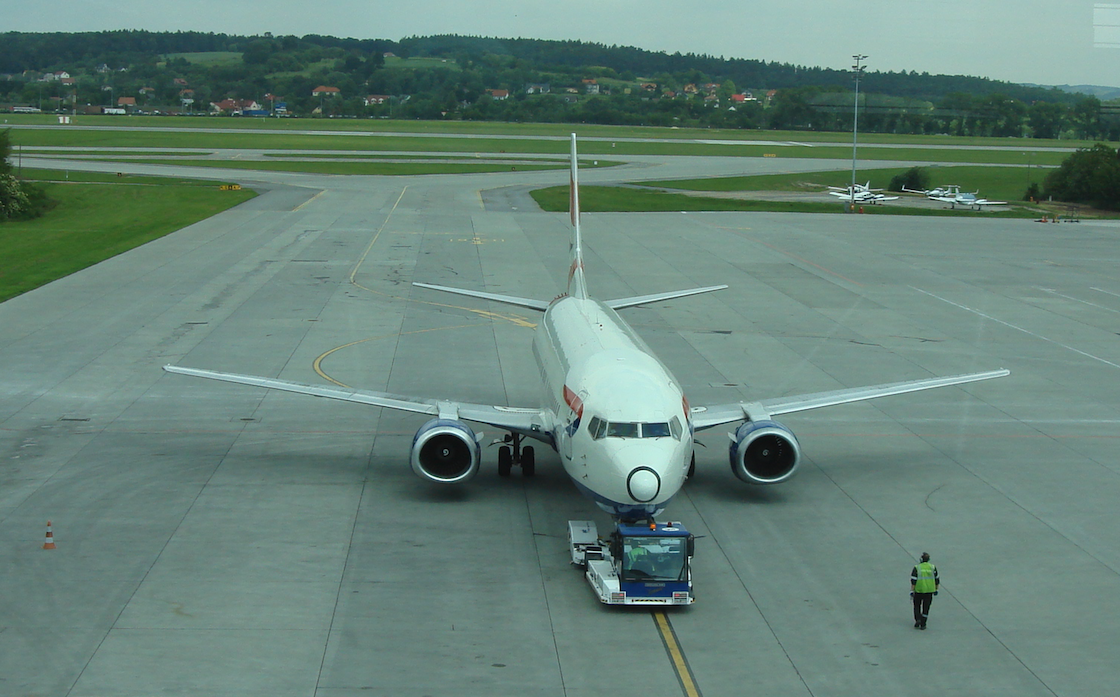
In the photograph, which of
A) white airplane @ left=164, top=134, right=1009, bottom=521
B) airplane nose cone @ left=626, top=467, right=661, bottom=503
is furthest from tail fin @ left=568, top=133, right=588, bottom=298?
airplane nose cone @ left=626, top=467, right=661, bottom=503

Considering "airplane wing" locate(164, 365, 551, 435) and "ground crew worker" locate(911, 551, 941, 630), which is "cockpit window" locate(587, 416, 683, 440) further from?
"ground crew worker" locate(911, 551, 941, 630)

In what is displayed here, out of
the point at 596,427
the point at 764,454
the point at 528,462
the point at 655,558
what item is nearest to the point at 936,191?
the point at 764,454

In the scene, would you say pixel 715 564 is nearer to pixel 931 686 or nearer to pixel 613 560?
pixel 613 560

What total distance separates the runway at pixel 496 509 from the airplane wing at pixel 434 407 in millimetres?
1747

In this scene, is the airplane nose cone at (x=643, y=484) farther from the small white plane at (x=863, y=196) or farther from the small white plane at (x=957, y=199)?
the small white plane at (x=957, y=199)

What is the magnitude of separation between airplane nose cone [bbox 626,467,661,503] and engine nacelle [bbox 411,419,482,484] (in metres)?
5.77

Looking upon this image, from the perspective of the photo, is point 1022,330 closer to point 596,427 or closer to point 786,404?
point 786,404

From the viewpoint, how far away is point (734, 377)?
40.8 m

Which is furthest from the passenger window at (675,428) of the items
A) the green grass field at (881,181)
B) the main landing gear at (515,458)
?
the green grass field at (881,181)

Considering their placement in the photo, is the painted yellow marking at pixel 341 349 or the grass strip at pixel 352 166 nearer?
the painted yellow marking at pixel 341 349

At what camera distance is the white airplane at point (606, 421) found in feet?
75.1

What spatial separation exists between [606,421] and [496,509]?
5014 millimetres

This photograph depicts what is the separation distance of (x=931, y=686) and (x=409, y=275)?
48.8 m

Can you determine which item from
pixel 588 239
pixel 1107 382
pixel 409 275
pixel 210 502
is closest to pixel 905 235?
pixel 588 239
